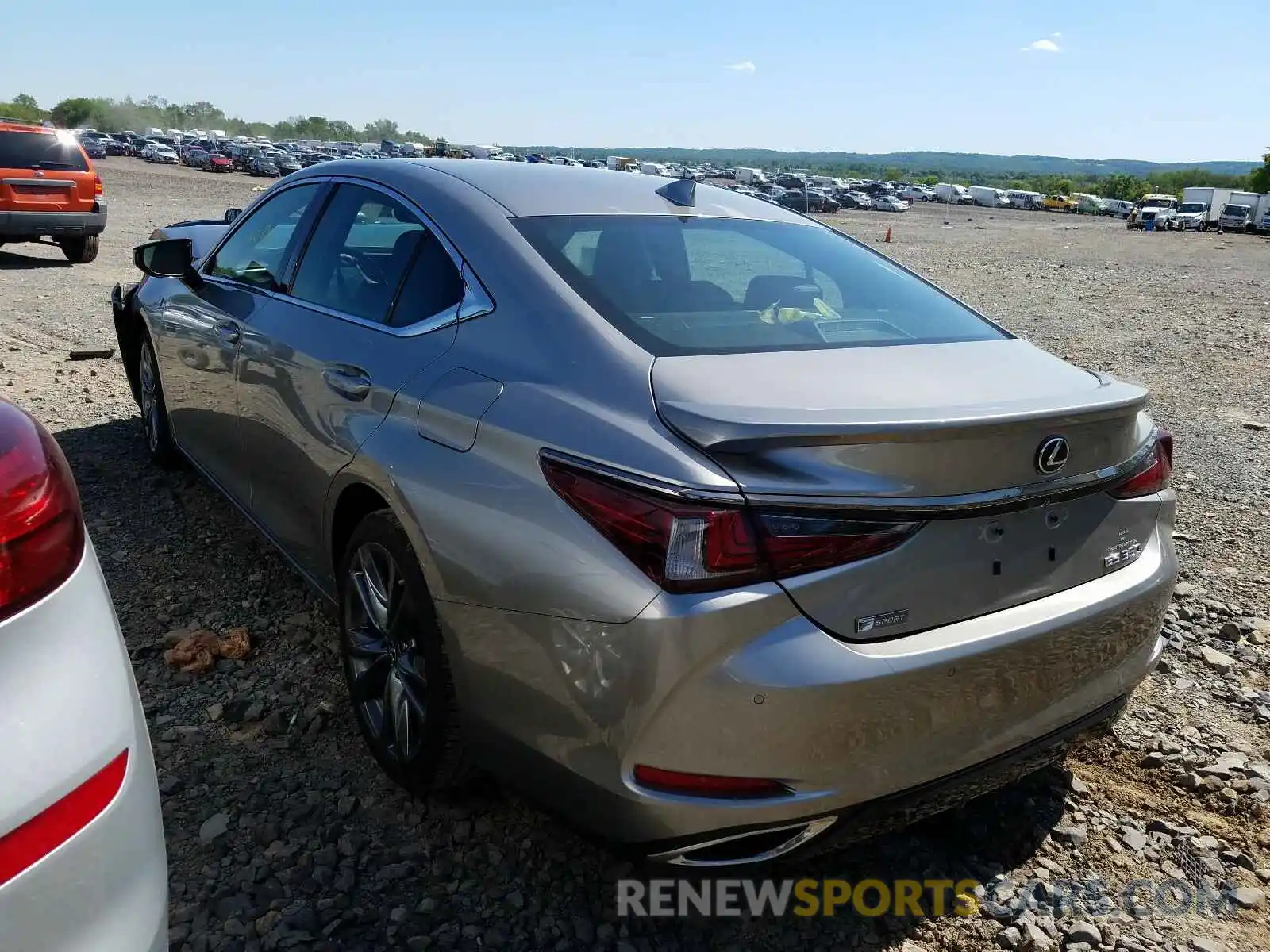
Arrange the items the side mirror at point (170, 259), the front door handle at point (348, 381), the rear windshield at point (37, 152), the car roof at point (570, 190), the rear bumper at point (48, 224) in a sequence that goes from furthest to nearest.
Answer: the rear windshield at point (37, 152) → the rear bumper at point (48, 224) → the side mirror at point (170, 259) → the car roof at point (570, 190) → the front door handle at point (348, 381)

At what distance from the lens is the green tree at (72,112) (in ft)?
427

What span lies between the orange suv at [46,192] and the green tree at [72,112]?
443 feet

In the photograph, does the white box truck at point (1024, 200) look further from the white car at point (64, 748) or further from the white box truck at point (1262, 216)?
the white car at point (64, 748)

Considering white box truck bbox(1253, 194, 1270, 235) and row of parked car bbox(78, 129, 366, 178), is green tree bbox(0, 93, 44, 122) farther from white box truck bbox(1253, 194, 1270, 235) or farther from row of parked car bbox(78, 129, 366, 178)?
white box truck bbox(1253, 194, 1270, 235)

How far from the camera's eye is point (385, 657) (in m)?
2.81

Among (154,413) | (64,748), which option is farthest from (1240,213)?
(64,748)

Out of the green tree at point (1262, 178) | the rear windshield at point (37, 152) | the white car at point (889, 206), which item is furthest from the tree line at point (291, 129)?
the rear windshield at point (37, 152)

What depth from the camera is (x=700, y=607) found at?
188 centimetres

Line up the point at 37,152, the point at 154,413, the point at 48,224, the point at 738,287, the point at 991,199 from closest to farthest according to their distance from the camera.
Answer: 1. the point at 738,287
2. the point at 154,413
3. the point at 48,224
4. the point at 37,152
5. the point at 991,199

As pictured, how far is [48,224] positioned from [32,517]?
1466 centimetres

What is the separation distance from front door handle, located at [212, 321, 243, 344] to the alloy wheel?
126 cm


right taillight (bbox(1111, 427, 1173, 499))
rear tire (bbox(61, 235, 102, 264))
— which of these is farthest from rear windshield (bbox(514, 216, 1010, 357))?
rear tire (bbox(61, 235, 102, 264))

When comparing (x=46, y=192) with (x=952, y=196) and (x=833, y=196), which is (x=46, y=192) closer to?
(x=833, y=196)

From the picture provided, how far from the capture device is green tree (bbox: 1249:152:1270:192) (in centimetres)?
10081
